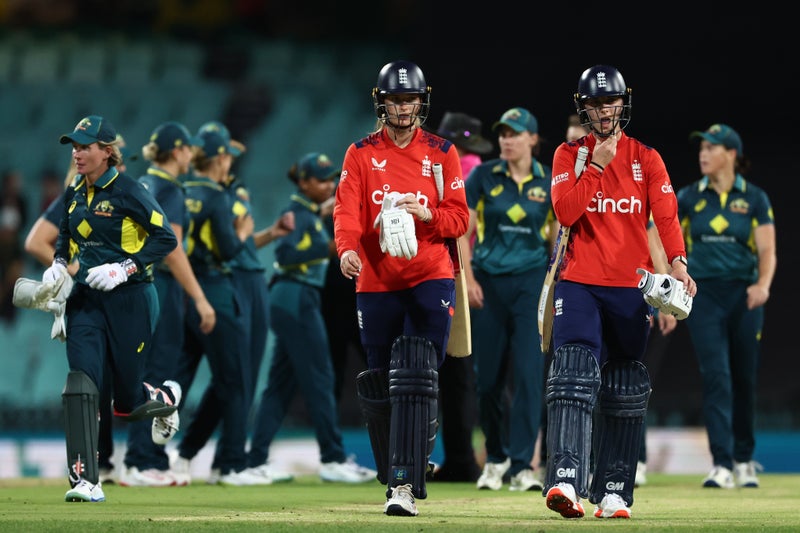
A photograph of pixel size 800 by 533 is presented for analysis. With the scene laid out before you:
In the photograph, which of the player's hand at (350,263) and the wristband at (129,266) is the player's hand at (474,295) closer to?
the wristband at (129,266)

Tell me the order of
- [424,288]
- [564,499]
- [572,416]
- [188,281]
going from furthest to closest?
[188,281], [424,288], [572,416], [564,499]

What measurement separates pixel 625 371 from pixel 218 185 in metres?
3.93

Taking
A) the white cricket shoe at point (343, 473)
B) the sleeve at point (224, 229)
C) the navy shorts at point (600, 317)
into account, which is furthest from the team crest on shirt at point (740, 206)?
the navy shorts at point (600, 317)

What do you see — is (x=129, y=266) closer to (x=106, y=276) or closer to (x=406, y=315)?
(x=106, y=276)

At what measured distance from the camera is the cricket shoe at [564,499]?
19.2 ft

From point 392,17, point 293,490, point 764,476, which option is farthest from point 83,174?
point 392,17

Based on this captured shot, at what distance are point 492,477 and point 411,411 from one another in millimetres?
2948

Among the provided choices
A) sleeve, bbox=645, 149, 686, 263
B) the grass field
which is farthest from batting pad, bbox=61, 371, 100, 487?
sleeve, bbox=645, 149, 686, 263

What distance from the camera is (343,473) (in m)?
9.82

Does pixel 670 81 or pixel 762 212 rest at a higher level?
pixel 670 81

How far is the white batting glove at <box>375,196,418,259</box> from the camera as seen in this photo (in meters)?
5.92

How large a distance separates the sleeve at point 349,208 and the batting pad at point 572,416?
1055 mm

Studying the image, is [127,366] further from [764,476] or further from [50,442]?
[764,476]

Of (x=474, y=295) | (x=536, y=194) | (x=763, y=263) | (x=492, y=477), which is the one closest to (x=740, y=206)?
(x=763, y=263)
